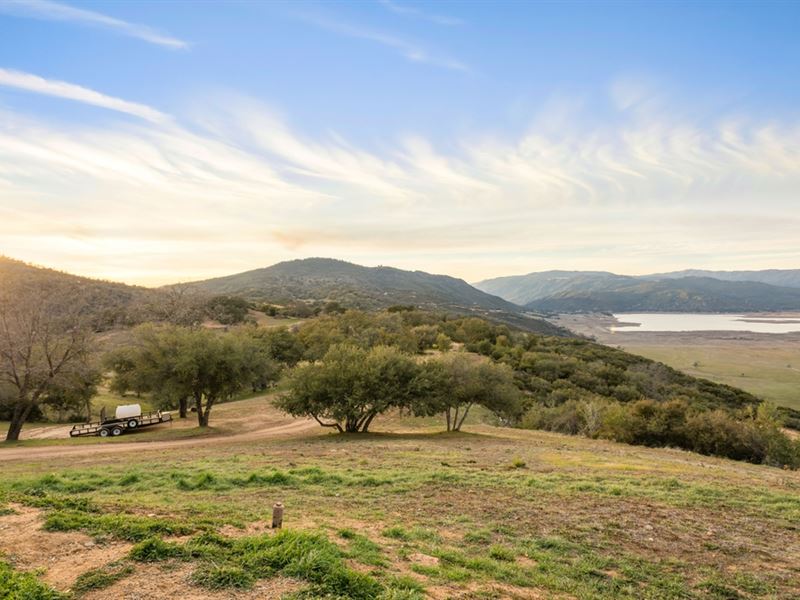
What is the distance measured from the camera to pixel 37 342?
28.3 metres

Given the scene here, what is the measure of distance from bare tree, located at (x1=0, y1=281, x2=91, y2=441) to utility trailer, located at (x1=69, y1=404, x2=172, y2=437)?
349 centimetres

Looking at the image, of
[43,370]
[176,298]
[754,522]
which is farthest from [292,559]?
[176,298]

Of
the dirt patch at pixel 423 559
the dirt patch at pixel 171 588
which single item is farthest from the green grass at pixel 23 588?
the dirt patch at pixel 423 559

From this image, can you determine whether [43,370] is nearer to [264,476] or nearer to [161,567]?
[264,476]

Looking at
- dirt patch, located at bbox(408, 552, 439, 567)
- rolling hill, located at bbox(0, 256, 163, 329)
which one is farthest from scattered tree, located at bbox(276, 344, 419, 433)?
rolling hill, located at bbox(0, 256, 163, 329)

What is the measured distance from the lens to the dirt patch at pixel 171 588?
20.3 feet

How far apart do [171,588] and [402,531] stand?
4747mm

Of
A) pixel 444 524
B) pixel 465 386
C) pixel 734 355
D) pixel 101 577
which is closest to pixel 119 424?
pixel 465 386

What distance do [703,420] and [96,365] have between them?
4768 centimetres

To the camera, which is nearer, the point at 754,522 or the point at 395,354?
the point at 754,522

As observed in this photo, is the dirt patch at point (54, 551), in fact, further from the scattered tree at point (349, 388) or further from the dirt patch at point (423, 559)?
the scattered tree at point (349, 388)

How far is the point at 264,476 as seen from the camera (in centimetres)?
1472

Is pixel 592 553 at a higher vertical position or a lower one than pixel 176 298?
lower

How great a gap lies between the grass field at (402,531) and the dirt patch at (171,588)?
1.1 inches
